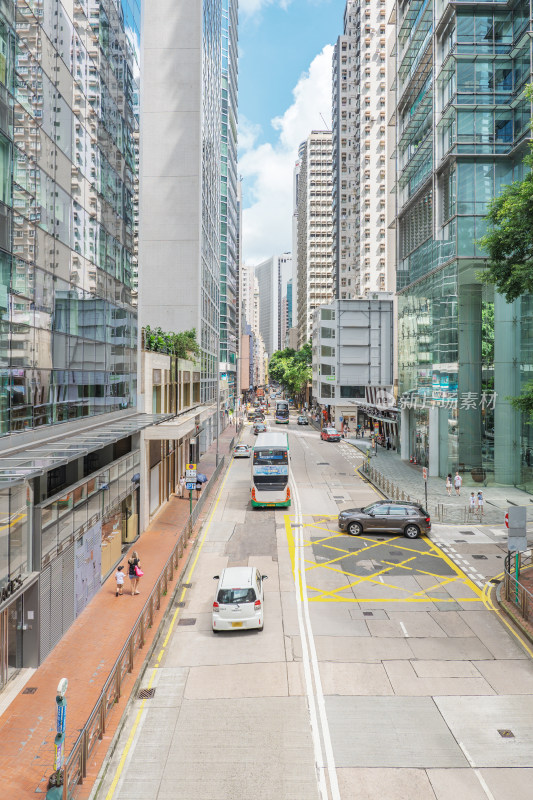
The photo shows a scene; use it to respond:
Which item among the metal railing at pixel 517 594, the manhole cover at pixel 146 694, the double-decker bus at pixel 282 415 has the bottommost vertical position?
the manhole cover at pixel 146 694

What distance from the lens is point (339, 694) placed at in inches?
465

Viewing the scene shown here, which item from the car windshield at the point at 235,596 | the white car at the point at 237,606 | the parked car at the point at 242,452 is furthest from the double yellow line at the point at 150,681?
the parked car at the point at 242,452

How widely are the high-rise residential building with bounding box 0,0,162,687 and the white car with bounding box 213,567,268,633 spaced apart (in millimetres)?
4110

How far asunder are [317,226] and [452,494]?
10873cm

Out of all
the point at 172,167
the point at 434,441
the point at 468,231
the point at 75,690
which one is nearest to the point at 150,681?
the point at 75,690

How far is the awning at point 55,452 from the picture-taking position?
10.5 metres

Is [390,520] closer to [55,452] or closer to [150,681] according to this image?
[150,681]

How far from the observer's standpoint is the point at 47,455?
41.2 feet

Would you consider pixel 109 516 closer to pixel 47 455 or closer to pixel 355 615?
pixel 47 455

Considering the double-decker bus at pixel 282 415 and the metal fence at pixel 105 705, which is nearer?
the metal fence at pixel 105 705

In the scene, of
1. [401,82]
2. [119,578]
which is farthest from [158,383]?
[401,82]

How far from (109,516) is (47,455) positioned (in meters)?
7.99

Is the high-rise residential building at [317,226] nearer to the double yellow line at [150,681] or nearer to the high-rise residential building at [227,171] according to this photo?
the high-rise residential building at [227,171]

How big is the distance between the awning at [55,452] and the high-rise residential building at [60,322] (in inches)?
2.4
